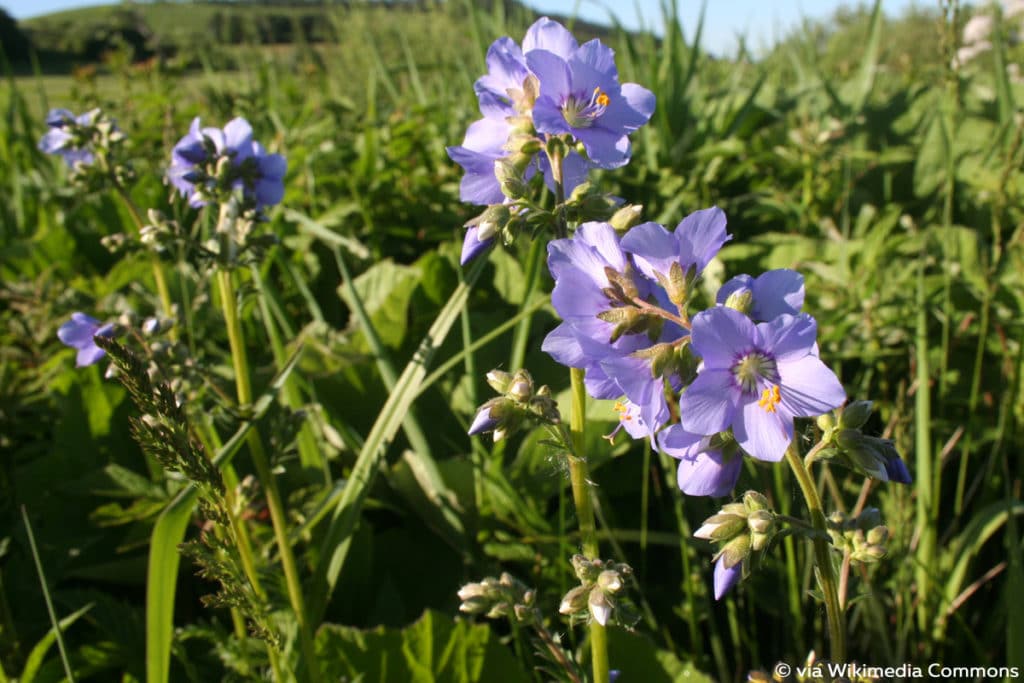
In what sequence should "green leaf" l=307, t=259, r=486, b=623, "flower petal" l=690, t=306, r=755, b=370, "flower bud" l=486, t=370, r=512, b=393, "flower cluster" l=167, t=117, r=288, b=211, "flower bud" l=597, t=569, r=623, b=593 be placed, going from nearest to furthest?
"flower petal" l=690, t=306, r=755, b=370
"flower bud" l=597, t=569, r=623, b=593
"flower bud" l=486, t=370, r=512, b=393
"green leaf" l=307, t=259, r=486, b=623
"flower cluster" l=167, t=117, r=288, b=211

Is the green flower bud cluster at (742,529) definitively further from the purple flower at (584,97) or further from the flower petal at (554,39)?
the flower petal at (554,39)

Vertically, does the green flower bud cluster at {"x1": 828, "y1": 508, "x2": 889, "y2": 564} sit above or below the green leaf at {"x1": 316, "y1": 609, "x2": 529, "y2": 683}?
above

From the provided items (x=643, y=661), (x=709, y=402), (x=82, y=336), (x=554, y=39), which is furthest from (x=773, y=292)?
(x=82, y=336)

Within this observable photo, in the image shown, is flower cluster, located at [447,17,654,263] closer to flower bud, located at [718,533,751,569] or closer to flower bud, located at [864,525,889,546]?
flower bud, located at [718,533,751,569]

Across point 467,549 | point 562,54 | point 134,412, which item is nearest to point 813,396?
point 562,54

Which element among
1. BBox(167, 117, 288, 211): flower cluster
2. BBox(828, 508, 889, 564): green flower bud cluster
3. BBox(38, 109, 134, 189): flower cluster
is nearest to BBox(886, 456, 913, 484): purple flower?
BBox(828, 508, 889, 564): green flower bud cluster

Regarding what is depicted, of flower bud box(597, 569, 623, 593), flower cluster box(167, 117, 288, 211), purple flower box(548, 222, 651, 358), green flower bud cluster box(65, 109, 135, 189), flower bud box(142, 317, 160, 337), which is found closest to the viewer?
purple flower box(548, 222, 651, 358)

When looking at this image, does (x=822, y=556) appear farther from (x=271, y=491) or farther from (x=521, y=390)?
(x=271, y=491)
